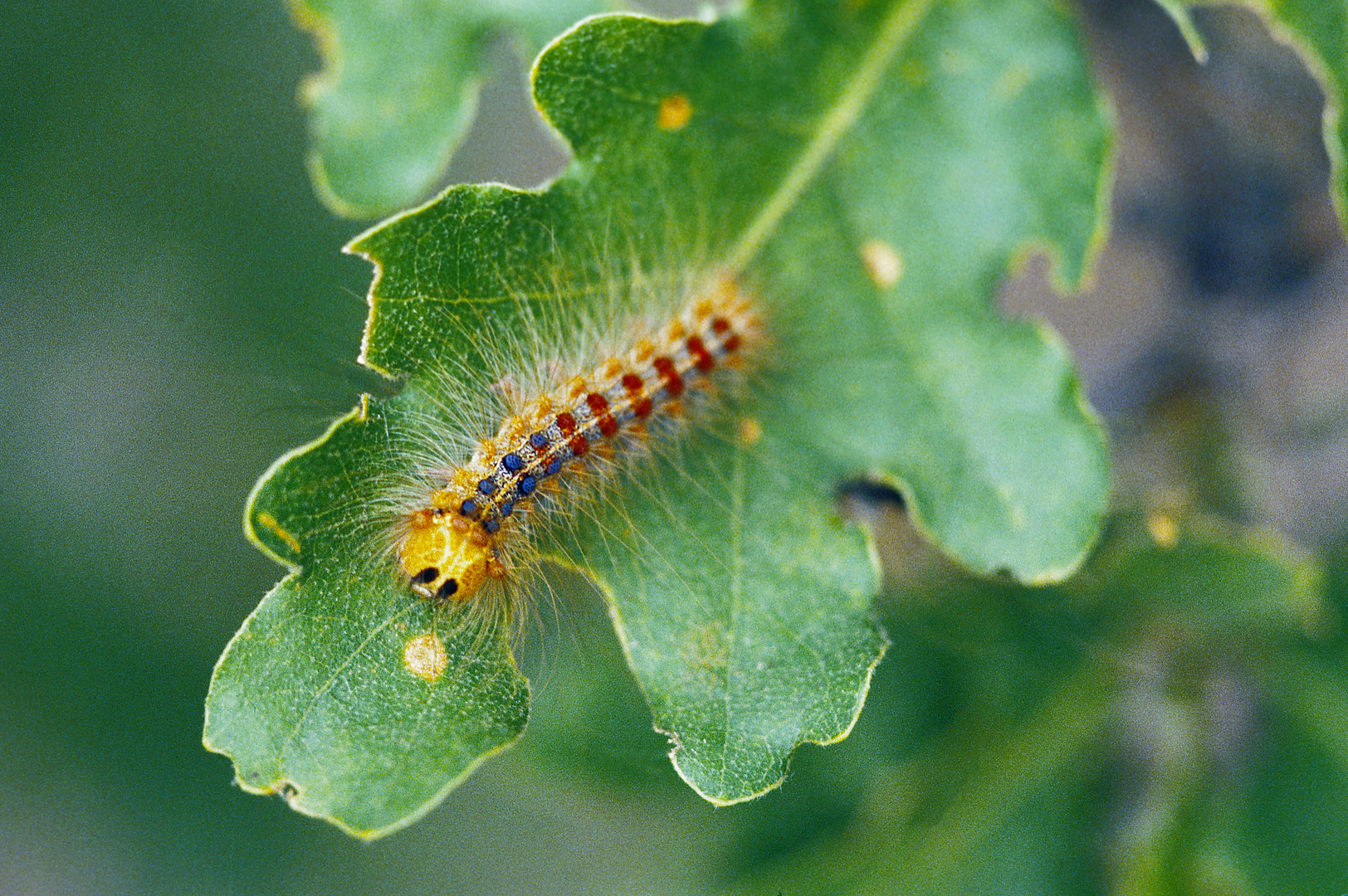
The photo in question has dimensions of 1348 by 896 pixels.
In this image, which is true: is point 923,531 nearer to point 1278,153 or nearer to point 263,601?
point 263,601

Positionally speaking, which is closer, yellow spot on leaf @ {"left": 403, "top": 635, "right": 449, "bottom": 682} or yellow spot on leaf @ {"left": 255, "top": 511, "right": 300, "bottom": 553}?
yellow spot on leaf @ {"left": 255, "top": 511, "right": 300, "bottom": 553}

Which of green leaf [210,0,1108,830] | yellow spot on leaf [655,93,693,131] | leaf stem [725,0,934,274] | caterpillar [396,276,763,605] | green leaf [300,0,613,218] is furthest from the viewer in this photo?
green leaf [300,0,613,218]

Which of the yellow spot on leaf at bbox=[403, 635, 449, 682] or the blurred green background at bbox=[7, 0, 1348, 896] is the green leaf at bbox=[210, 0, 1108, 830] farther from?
the blurred green background at bbox=[7, 0, 1348, 896]

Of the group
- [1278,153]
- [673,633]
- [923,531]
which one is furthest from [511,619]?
[1278,153]

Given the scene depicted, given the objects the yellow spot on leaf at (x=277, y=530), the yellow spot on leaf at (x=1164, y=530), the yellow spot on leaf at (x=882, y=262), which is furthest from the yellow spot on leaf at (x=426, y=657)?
the yellow spot on leaf at (x=1164, y=530)

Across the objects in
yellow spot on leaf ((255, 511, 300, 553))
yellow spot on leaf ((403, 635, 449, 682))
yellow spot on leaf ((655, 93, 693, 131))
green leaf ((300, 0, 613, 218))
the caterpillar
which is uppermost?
green leaf ((300, 0, 613, 218))

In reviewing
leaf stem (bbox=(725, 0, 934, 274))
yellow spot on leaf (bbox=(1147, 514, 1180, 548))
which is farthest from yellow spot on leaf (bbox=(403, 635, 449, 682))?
yellow spot on leaf (bbox=(1147, 514, 1180, 548))

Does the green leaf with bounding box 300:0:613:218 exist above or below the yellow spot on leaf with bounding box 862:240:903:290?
above
